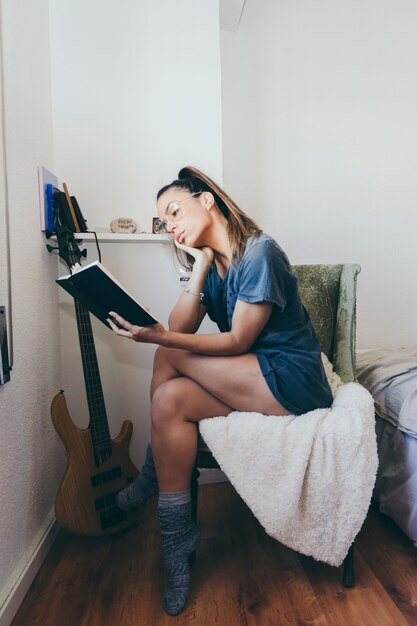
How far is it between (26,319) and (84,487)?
52 cm

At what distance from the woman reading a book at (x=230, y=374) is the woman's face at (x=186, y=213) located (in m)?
0.09

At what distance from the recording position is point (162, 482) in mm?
903

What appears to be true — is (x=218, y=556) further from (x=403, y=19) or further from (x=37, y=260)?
(x=403, y=19)

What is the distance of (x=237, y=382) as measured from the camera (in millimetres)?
915

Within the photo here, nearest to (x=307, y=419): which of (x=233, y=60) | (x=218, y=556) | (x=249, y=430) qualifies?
(x=249, y=430)

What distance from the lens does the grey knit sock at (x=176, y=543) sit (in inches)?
34.6

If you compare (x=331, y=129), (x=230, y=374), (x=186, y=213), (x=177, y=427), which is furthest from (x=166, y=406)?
(x=331, y=129)

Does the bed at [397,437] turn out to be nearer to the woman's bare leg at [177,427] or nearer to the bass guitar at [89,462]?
the woman's bare leg at [177,427]

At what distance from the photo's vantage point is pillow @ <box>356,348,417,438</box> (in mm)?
1092

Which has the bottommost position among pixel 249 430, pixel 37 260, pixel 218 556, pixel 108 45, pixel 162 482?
pixel 218 556

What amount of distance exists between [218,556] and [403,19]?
2.43 meters

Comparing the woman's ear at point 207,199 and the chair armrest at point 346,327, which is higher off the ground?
the woman's ear at point 207,199

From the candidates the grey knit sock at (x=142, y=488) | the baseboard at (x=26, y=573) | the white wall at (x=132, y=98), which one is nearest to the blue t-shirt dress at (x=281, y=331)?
the grey knit sock at (x=142, y=488)

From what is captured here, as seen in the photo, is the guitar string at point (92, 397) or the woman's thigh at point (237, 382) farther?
the guitar string at point (92, 397)
